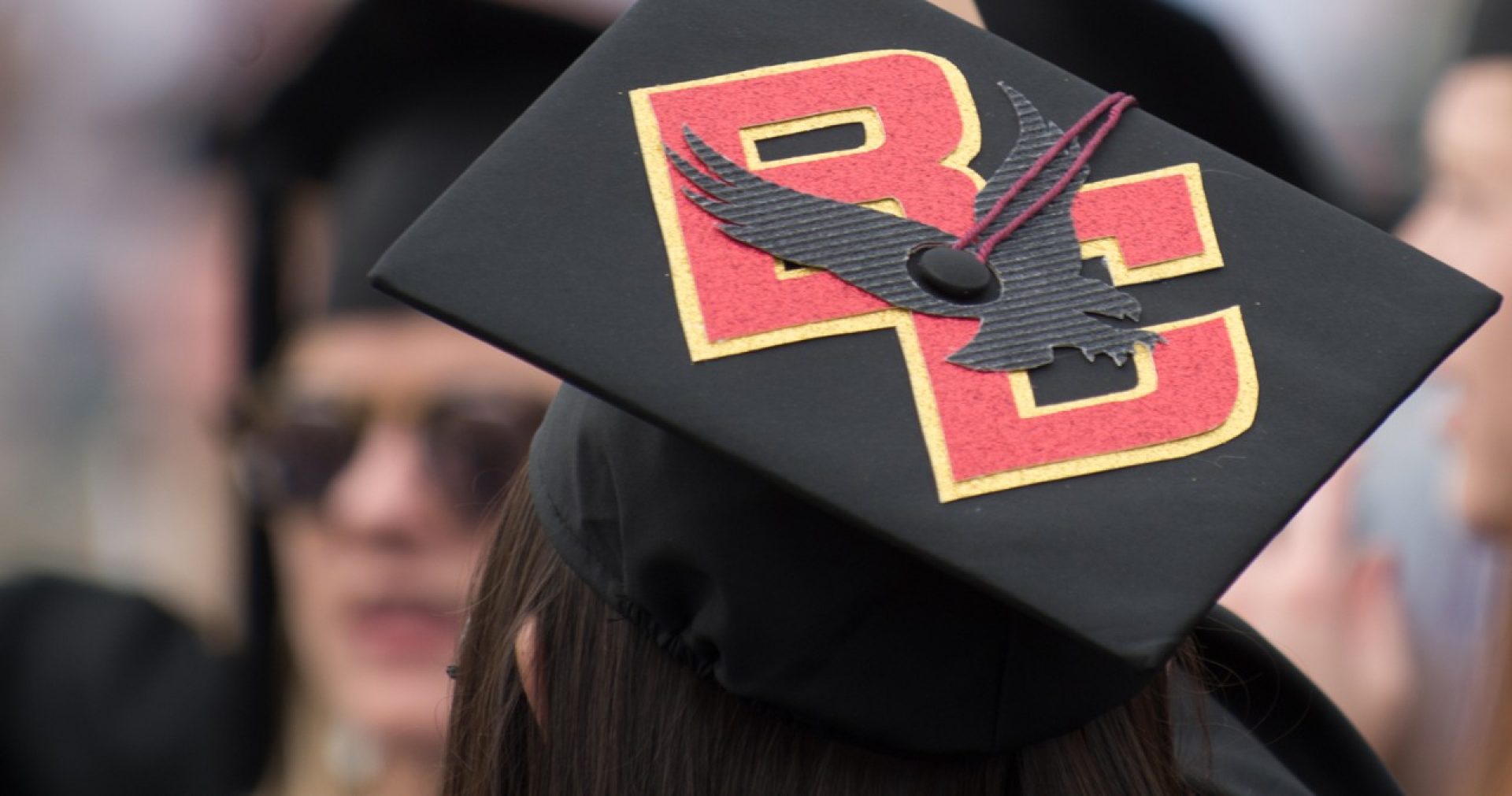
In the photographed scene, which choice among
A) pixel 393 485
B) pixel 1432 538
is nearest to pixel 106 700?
pixel 393 485

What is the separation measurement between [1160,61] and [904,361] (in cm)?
157

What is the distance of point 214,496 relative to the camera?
3.28 meters

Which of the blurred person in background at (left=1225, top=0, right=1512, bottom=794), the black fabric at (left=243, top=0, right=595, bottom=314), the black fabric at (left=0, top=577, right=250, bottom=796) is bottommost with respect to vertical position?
the black fabric at (left=0, top=577, right=250, bottom=796)

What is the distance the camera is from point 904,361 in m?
0.92

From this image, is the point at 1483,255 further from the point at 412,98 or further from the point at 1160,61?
the point at 412,98

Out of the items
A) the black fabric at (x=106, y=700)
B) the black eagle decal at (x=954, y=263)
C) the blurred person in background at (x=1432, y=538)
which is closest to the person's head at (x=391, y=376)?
the black fabric at (x=106, y=700)

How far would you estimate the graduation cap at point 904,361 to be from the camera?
89 centimetres

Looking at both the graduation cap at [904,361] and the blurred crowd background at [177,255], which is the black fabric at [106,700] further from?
the graduation cap at [904,361]

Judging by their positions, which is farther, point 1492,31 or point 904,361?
point 1492,31

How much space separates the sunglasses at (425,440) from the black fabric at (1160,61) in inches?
36.7

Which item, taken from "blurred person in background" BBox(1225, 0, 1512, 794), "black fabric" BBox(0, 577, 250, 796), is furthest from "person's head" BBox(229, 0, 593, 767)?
"blurred person in background" BBox(1225, 0, 1512, 794)

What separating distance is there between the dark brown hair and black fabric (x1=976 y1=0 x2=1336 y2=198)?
56.1 inches

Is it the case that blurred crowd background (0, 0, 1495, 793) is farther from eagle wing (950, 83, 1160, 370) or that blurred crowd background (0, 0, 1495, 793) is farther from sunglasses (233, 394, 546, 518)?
eagle wing (950, 83, 1160, 370)

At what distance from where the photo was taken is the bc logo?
91cm
